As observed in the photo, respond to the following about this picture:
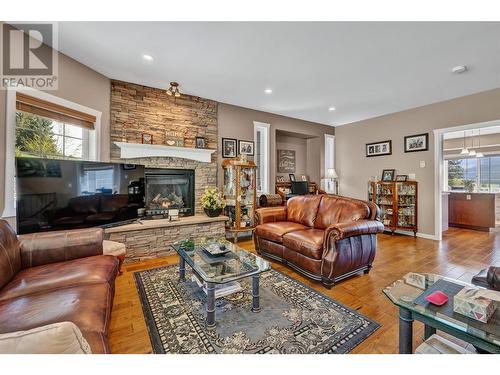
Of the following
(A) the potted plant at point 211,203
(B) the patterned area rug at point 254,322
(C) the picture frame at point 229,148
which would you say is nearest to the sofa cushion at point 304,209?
(B) the patterned area rug at point 254,322

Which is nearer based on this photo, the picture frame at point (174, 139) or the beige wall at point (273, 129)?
the picture frame at point (174, 139)

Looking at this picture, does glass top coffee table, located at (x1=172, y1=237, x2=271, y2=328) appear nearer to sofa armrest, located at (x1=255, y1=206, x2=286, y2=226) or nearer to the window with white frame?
sofa armrest, located at (x1=255, y1=206, x2=286, y2=226)

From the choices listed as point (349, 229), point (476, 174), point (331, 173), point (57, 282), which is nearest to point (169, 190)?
point (57, 282)

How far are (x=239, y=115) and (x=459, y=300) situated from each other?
413cm

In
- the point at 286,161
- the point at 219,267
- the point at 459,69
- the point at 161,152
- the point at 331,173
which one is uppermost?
the point at 459,69

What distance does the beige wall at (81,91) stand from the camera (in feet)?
6.89

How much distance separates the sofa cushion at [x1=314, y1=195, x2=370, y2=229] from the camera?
268 cm

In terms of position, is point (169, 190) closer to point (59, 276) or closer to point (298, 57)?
point (59, 276)

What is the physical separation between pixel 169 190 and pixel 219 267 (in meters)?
2.35

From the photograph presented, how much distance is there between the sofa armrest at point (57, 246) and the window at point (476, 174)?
916cm

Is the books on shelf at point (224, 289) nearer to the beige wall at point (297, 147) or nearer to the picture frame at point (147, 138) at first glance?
the picture frame at point (147, 138)

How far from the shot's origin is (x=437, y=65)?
111 inches

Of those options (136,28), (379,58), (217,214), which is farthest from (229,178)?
(379,58)

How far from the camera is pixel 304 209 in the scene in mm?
3281
